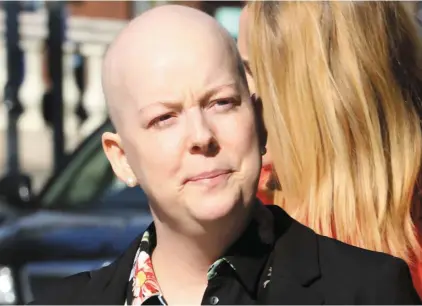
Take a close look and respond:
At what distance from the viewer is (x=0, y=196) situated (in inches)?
174

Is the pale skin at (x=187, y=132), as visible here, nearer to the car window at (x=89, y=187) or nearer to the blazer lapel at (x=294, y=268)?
the blazer lapel at (x=294, y=268)

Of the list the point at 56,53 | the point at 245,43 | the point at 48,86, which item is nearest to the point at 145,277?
the point at 245,43

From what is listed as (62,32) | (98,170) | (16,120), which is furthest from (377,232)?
(16,120)

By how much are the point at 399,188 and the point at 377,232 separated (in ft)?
0.41

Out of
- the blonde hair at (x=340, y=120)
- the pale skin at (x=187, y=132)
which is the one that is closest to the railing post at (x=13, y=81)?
the blonde hair at (x=340, y=120)

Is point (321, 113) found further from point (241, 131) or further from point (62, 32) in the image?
point (62, 32)

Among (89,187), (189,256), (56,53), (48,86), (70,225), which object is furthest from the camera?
(48,86)

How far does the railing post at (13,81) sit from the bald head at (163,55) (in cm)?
885

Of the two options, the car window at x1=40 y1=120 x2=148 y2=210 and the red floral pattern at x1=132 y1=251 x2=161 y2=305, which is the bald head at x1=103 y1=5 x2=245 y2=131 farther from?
the car window at x1=40 y1=120 x2=148 y2=210

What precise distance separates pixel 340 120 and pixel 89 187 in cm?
232

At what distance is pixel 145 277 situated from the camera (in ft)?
5.00

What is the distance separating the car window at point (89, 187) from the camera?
3.96 m

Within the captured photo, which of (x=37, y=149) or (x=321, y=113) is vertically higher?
(x=321, y=113)

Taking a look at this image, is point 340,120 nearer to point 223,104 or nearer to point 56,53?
point 223,104
